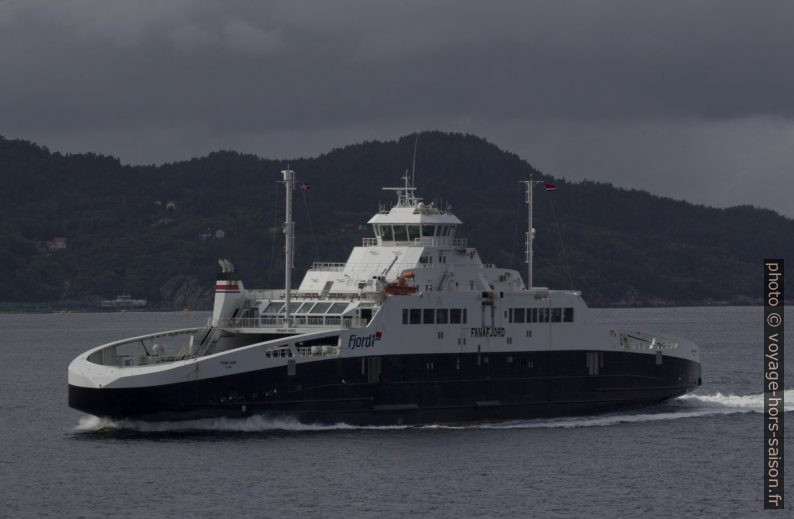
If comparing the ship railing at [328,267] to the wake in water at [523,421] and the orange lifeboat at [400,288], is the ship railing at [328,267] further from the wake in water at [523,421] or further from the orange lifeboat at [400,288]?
the wake in water at [523,421]

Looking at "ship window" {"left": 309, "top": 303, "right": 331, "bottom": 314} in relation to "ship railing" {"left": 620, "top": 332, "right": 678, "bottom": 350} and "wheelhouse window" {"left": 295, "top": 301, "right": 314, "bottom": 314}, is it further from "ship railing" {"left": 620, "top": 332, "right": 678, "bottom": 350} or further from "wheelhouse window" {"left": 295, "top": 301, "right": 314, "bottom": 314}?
"ship railing" {"left": 620, "top": 332, "right": 678, "bottom": 350}

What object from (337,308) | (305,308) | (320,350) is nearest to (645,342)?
(337,308)

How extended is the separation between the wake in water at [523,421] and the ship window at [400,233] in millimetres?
7503

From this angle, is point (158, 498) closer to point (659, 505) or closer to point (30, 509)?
point (30, 509)

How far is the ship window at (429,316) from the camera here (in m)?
54.2

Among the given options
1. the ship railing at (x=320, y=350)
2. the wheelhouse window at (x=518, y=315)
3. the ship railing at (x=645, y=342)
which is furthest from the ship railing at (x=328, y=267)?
the ship railing at (x=645, y=342)

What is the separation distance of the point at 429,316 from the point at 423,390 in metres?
2.48

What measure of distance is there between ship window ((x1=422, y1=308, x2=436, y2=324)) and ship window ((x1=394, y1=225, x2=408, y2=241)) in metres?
4.65

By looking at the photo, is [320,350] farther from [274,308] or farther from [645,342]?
[645,342]

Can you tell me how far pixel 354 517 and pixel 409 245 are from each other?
1828 centimetres

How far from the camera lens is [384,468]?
4666 cm

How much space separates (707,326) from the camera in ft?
520

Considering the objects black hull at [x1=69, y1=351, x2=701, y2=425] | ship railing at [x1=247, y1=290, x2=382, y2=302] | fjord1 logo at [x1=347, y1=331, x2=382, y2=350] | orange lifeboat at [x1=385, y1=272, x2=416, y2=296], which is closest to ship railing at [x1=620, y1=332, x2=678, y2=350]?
black hull at [x1=69, y1=351, x2=701, y2=425]

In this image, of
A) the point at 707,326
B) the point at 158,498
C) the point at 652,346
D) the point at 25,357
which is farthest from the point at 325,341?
the point at 707,326
